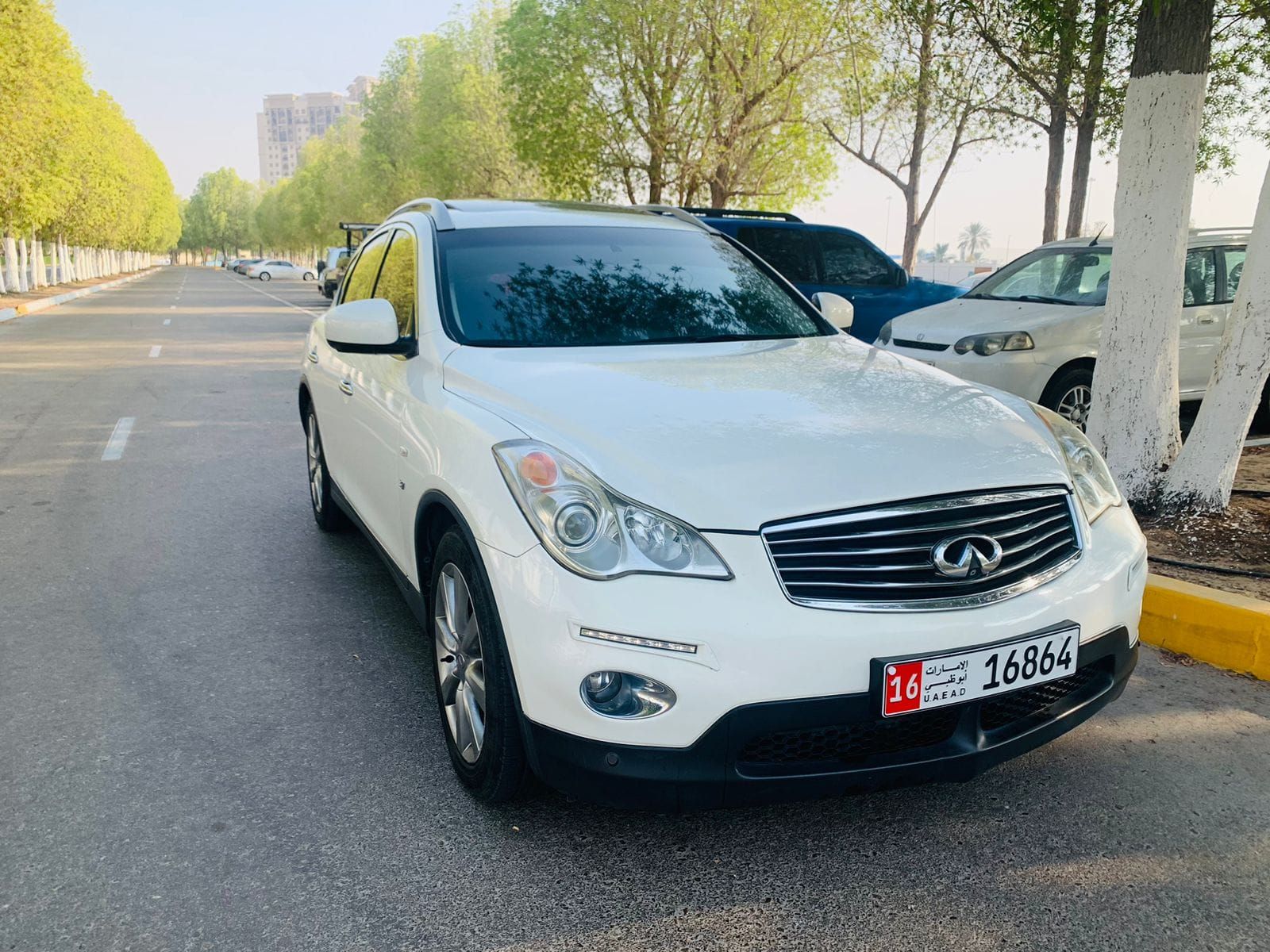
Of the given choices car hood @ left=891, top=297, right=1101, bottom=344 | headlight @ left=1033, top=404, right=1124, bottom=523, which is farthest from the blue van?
headlight @ left=1033, top=404, right=1124, bottom=523

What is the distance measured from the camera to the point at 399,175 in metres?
55.7

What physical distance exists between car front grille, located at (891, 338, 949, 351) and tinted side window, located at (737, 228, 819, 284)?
1676 mm

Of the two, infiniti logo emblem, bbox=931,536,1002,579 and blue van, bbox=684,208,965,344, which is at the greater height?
blue van, bbox=684,208,965,344

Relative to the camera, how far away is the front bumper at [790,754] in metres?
2.36

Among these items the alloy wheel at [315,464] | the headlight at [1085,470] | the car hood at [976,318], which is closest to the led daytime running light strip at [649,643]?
the headlight at [1085,470]

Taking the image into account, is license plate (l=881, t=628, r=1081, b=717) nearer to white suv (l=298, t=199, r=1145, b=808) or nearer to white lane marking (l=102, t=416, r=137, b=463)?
white suv (l=298, t=199, r=1145, b=808)

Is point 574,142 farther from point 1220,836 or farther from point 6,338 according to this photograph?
point 1220,836

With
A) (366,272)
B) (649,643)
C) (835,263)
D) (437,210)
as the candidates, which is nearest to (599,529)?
(649,643)

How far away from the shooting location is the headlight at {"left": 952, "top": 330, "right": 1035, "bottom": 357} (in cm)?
785

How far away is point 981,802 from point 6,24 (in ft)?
102

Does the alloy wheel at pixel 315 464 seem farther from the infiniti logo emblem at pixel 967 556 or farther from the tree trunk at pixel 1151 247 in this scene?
the tree trunk at pixel 1151 247

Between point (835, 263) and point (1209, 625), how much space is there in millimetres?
6987

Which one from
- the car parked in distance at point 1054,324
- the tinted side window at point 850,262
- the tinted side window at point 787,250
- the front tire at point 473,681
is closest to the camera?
the front tire at point 473,681

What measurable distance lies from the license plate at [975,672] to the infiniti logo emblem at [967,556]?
181mm
